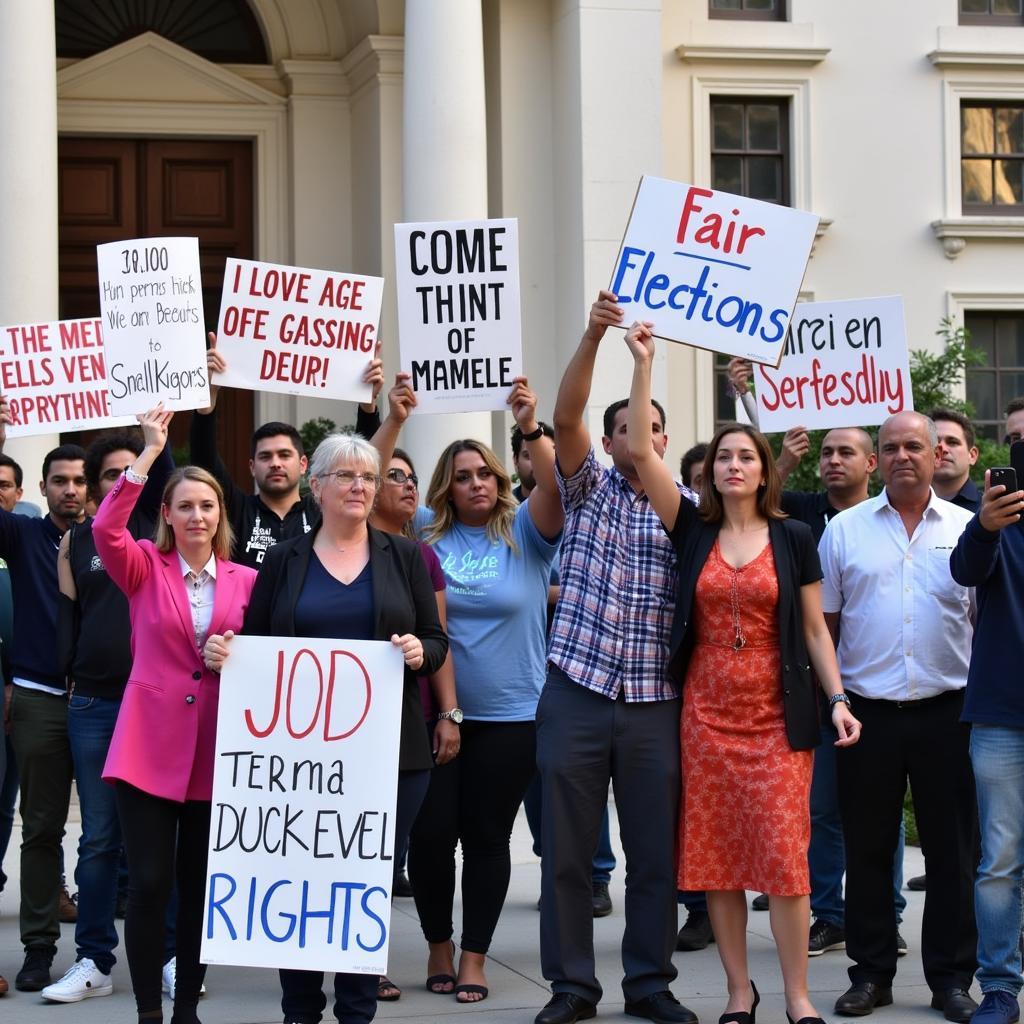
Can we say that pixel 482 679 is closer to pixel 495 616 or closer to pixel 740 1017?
pixel 495 616

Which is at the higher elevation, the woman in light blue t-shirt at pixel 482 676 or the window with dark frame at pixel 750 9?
the window with dark frame at pixel 750 9

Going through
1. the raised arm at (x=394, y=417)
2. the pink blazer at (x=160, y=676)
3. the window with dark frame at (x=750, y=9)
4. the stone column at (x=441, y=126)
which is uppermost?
the window with dark frame at (x=750, y=9)

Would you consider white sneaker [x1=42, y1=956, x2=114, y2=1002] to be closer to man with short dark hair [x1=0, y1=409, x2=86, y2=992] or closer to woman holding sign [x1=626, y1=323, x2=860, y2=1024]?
man with short dark hair [x1=0, y1=409, x2=86, y2=992]

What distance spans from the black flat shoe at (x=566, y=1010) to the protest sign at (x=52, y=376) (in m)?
3.88

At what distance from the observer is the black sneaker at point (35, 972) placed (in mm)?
7031

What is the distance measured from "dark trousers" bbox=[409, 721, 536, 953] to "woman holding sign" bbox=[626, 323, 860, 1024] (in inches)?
34.4

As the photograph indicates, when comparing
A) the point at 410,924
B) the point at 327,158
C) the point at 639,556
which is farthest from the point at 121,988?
the point at 327,158

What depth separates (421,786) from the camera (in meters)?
6.28

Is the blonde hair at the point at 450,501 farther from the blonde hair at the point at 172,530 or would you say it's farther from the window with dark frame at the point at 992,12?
the window with dark frame at the point at 992,12

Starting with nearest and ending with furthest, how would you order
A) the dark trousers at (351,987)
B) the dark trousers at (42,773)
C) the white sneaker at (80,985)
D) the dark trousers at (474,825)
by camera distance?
1. the dark trousers at (351,987)
2. the white sneaker at (80,985)
3. the dark trousers at (474,825)
4. the dark trousers at (42,773)

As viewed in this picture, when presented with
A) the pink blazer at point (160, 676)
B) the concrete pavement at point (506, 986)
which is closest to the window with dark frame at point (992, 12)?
the concrete pavement at point (506, 986)

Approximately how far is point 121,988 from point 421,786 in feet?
5.58

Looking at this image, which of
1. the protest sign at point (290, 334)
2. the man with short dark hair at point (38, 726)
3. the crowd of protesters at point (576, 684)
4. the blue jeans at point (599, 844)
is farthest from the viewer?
the blue jeans at point (599, 844)

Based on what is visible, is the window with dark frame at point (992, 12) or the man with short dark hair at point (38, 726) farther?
the window with dark frame at point (992, 12)
